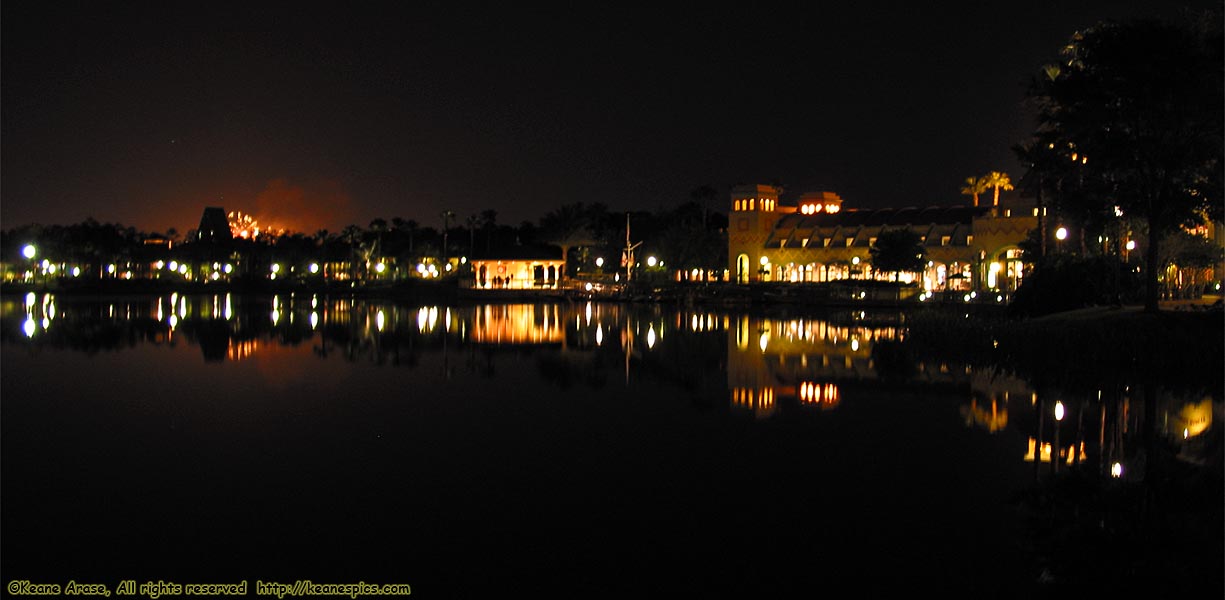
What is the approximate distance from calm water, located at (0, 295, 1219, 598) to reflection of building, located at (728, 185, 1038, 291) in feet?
151

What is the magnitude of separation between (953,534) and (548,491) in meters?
3.73

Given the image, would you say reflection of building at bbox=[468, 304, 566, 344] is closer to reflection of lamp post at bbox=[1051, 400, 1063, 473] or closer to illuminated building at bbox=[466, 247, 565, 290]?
reflection of lamp post at bbox=[1051, 400, 1063, 473]

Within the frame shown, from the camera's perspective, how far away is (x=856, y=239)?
3059 inches

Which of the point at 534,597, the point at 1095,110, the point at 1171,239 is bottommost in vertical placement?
the point at 534,597

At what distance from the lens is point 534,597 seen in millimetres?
7293

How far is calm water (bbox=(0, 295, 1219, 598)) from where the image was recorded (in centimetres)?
789

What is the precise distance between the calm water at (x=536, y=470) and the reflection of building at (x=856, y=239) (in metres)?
46.2

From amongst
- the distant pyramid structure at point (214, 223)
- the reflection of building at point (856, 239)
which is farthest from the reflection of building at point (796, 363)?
the distant pyramid structure at point (214, 223)

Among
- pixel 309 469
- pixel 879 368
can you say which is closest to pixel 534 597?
pixel 309 469

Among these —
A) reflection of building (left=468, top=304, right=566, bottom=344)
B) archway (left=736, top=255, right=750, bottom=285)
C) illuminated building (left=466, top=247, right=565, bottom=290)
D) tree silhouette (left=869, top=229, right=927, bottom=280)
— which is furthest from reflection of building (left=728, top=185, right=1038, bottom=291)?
reflection of building (left=468, top=304, right=566, bottom=344)

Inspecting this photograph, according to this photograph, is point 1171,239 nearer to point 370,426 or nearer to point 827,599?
point 370,426

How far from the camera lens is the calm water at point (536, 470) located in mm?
7895

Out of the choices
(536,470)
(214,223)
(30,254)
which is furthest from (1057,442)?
(214,223)

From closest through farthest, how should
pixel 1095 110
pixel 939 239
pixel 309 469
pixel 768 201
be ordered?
pixel 309 469, pixel 1095 110, pixel 939 239, pixel 768 201
